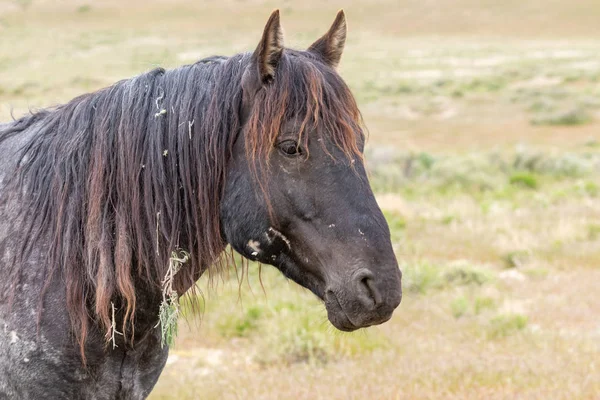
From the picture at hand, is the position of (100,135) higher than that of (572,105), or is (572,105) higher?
(100,135)

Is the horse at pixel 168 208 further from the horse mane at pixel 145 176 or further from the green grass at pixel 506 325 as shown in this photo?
the green grass at pixel 506 325

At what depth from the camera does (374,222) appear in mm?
2635

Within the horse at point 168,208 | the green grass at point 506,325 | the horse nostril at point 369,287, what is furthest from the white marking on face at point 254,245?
the green grass at point 506,325

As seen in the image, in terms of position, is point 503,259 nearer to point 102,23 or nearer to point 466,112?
point 466,112

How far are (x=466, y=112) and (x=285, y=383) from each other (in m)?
26.1

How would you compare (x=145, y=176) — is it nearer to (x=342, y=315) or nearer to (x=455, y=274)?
(x=342, y=315)

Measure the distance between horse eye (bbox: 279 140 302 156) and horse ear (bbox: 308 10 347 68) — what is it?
56 cm

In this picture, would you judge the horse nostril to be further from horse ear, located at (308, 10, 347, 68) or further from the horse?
horse ear, located at (308, 10, 347, 68)

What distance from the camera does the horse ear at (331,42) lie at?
3141 millimetres

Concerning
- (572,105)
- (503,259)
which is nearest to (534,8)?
(572,105)

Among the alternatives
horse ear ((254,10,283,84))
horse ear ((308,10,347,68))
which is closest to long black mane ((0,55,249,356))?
horse ear ((254,10,283,84))

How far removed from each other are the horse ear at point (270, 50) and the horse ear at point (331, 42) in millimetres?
360

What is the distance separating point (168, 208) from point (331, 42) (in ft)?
3.31

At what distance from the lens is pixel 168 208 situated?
9.52ft
